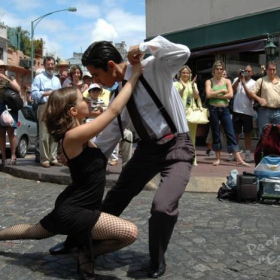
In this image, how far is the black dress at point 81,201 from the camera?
338cm

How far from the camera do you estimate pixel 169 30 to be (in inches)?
640

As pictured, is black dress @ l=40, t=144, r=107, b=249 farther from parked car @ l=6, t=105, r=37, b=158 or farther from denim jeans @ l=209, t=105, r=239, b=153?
parked car @ l=6, t=105, r=37, b=158

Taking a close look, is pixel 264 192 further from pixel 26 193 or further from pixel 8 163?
pixel 8 163

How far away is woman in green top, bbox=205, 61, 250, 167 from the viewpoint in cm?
861

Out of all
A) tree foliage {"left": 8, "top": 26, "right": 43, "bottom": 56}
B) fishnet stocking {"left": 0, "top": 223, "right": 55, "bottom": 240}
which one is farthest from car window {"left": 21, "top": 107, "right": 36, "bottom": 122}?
tree foliage {"left": 8, "top": 26, "right": 43, "bottom": 56}

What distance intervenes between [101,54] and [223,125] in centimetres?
562

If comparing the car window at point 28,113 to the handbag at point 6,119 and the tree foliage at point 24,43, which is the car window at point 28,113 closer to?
the handbag at point 6,119

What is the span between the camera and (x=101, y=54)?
341 cm

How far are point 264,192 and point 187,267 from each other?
2.88 metres

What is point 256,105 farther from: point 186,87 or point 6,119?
point 6,119

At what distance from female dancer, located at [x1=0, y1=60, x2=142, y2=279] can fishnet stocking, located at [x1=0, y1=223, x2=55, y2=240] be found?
14cm

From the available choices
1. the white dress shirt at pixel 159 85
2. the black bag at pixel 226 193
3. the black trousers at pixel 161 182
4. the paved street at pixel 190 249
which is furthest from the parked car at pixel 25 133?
the white dress shirt at pixel 159 85

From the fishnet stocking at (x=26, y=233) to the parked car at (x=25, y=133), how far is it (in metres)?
9.46

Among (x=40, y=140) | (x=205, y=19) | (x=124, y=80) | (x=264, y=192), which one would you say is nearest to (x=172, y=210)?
(x=124, y=80)
